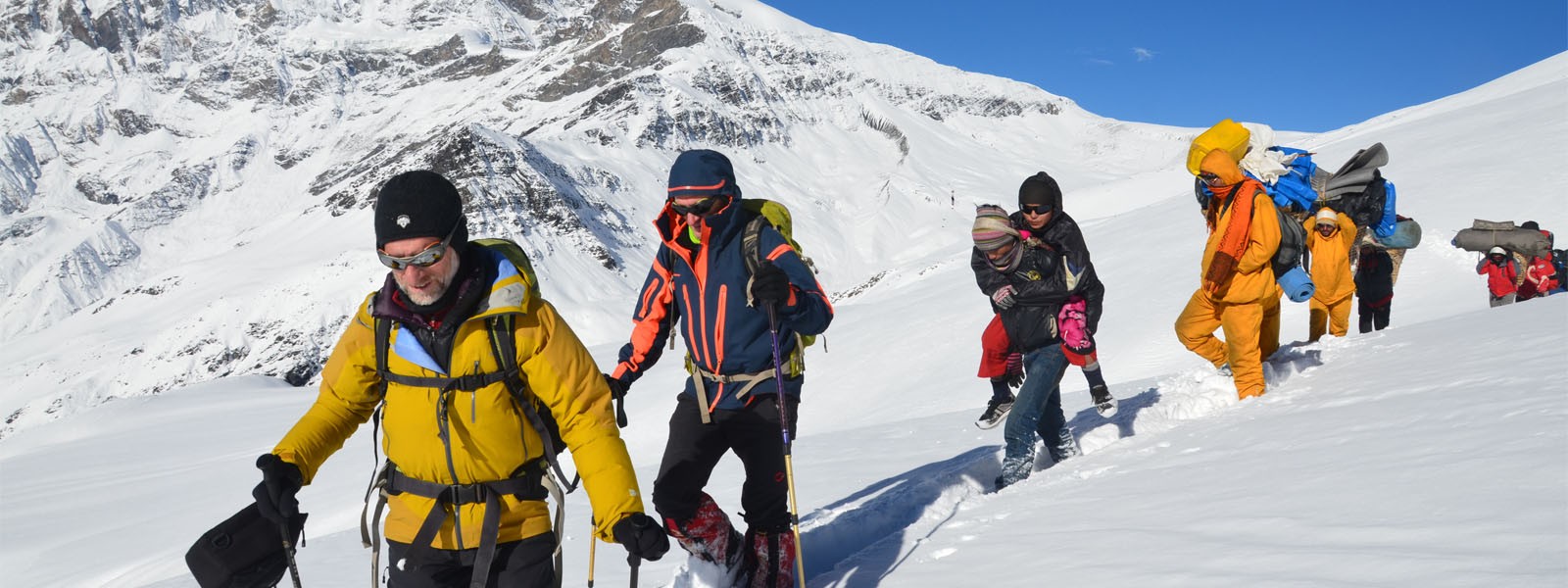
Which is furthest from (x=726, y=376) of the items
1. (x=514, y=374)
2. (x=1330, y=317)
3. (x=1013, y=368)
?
(x=1330, y=317)

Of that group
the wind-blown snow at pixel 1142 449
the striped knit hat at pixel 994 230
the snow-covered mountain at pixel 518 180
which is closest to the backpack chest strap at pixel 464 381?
the wind-blown snow at pixel 1142 449

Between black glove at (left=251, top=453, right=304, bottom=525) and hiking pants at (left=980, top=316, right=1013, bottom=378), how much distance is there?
445cm

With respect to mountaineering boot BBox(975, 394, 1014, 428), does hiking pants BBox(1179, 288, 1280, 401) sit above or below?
above

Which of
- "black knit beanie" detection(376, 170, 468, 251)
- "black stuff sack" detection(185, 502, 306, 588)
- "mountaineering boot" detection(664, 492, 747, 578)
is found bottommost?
"mountaineering boot" detection(664, 492, 747, 578)

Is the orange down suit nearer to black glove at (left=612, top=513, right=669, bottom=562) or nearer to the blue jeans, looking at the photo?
the blue jeans

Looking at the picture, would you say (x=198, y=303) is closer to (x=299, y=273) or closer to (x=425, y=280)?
(x=299, y=273)

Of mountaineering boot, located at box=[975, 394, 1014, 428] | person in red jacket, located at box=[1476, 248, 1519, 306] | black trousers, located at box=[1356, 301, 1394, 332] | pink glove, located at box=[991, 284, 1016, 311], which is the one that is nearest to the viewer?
pink glove, located at box=[991, 284, 1016, 311]

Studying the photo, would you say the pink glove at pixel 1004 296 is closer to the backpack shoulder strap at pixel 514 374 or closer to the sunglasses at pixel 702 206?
the sunglasses at pixel 702 206

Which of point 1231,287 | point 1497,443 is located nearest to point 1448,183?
point 1231,287

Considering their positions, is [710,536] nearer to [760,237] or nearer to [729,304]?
[729,304]

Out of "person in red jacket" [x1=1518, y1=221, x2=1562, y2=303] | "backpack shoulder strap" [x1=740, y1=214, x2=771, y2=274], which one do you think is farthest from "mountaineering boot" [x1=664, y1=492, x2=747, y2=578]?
"person in red jacket" [x1=1518, y1=221, x2=1562, y2=303]

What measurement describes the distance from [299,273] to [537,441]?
400 ft

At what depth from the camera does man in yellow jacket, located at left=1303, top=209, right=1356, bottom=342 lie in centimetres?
741

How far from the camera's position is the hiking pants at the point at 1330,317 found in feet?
25.6
